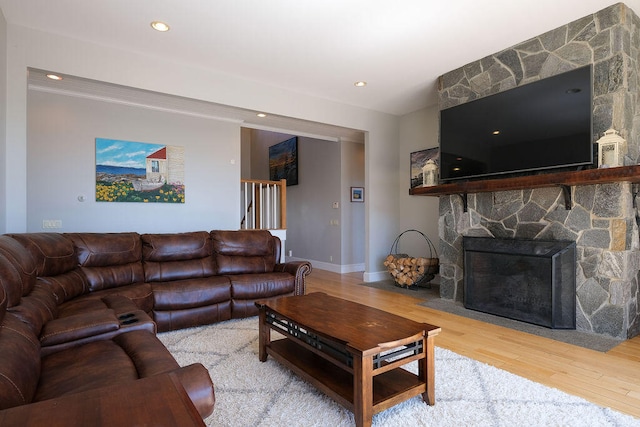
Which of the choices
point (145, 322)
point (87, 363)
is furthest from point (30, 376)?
point (145, 322)

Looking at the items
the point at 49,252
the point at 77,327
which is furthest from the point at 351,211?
the point at 77,327

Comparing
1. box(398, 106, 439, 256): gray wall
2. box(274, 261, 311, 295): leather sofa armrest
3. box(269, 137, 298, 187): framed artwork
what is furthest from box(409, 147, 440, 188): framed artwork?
box(269, 137, 298, 187): framed artwork

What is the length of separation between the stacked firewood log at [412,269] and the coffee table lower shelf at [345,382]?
3114mm

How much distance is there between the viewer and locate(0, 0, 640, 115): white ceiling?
2.89 m

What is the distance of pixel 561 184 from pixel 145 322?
347 cm

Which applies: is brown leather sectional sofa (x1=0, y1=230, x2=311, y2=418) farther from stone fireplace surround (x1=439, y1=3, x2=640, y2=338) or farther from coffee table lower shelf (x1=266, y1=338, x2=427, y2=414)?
stone fireplace surround (x1=439, y1=3, x2=640, y2=338)

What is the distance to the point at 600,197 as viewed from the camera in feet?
10.1

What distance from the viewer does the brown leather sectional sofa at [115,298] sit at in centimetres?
132

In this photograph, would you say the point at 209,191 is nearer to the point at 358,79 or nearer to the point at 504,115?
the point at 358,79

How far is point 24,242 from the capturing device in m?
2.38

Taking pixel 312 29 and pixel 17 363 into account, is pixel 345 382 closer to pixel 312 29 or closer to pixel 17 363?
pixel 17 363

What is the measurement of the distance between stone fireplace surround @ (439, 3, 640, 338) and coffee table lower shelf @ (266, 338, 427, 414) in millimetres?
2233

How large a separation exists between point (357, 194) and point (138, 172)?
3993mm

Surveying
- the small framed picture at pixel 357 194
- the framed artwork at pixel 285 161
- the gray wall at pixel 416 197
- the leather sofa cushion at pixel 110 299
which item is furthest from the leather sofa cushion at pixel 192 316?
the framed artwork at pixel 285 161
